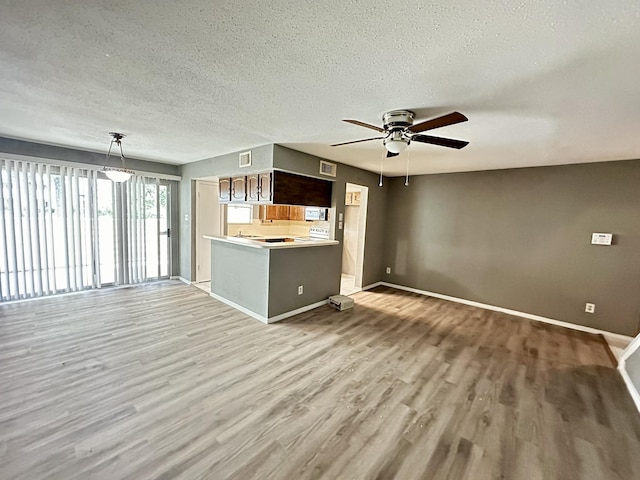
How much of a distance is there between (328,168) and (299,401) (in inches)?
130

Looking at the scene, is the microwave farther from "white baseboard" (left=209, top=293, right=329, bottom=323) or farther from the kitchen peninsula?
"white baseboard" (left=209, top=293, right=329, bottom=323)

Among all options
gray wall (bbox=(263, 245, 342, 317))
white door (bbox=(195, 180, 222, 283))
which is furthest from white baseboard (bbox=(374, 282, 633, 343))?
white door (bbox=(195, 180, 222, 283))

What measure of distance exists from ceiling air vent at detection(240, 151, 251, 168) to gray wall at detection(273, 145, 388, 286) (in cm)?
55

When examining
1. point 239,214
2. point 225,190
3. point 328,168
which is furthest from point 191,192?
point 328,168

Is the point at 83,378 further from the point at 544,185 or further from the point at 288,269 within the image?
the point at 544,185

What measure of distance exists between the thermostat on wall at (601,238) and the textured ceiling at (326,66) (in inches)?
54.4

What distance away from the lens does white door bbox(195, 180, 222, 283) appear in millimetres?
5316

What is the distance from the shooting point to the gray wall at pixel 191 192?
437 cm

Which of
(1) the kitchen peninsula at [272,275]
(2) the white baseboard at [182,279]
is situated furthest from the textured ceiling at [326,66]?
(2) the white baseboard at [182,279]

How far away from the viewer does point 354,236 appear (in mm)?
6691

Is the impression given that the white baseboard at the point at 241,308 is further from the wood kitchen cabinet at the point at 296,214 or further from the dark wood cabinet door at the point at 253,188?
the wood kitchen cabinet at the point at 296,214

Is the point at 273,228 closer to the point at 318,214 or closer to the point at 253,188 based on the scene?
the point at 318,214

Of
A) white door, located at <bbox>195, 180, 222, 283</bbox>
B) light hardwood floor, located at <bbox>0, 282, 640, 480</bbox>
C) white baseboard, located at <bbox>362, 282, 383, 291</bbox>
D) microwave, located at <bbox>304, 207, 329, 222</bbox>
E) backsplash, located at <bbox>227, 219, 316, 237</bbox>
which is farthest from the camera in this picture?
backsplash, located at <bbox>227, 219, 316, 237</bbox>

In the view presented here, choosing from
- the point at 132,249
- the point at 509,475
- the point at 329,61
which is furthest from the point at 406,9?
the point at 132,249
